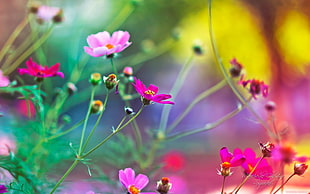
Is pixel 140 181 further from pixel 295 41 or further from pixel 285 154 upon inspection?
pixel 295 41

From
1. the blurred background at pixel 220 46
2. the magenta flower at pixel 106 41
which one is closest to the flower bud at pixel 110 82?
the magenta flower at pixel 106 41

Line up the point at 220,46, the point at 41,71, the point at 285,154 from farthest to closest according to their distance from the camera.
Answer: the point at 220,46 → the point at 41,71 → the point at 285,154

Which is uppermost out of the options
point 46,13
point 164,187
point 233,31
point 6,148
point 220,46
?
point 233,31

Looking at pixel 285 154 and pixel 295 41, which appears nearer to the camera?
pixel 285 154

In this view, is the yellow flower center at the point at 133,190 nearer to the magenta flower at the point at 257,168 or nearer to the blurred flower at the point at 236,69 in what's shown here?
the magenta flower at the point at 257,168

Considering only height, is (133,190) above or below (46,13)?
below

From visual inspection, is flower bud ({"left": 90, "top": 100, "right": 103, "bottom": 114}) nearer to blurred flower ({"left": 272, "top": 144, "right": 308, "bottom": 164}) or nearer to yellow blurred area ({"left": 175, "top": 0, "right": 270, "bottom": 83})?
blurred flower ({"left": 272, "top": 144, "right": 308, "bottom": 164})

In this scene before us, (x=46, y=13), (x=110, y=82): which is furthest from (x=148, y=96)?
(x=46, y=13)
